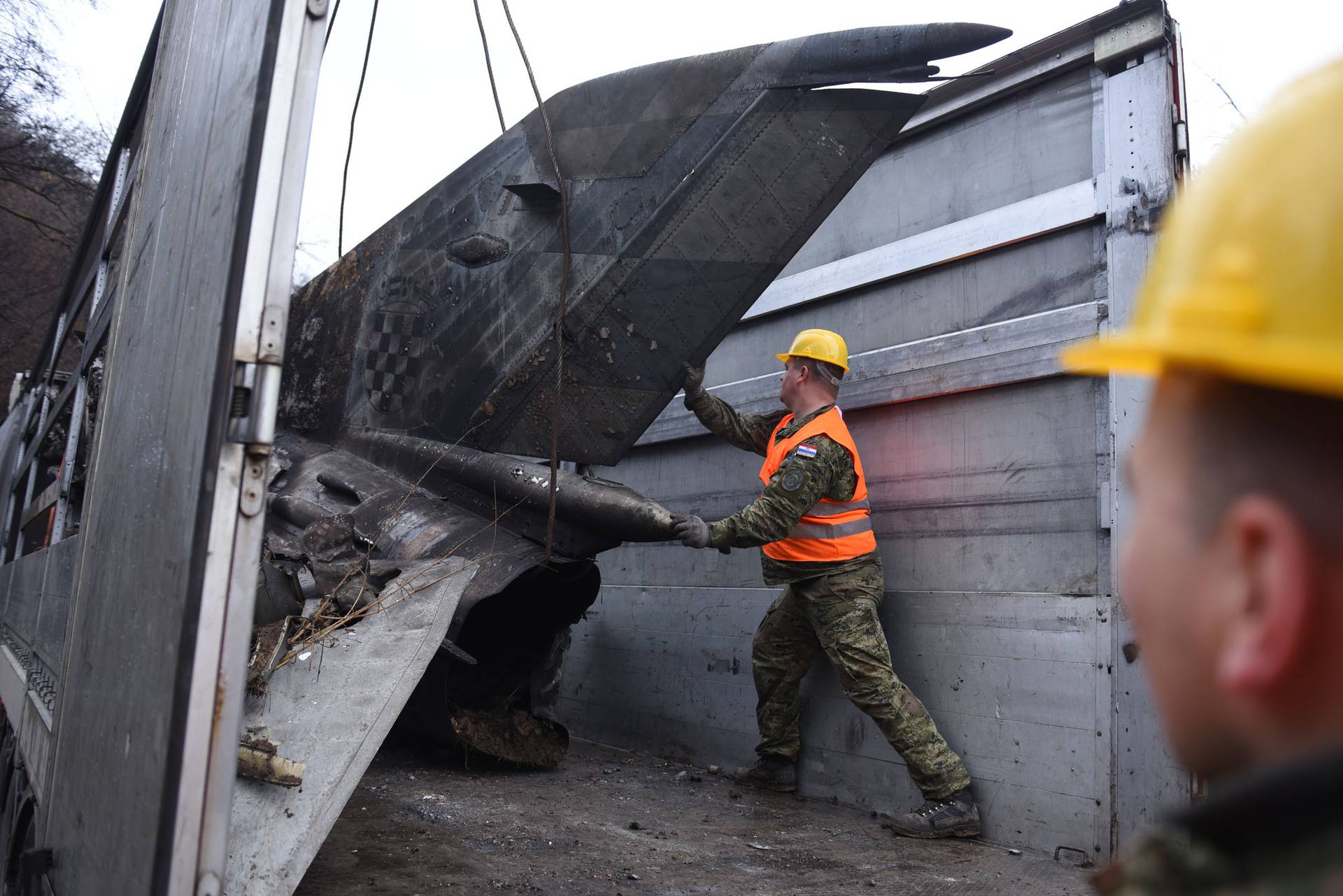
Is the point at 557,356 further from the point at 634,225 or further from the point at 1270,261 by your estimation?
the point at 1270,261

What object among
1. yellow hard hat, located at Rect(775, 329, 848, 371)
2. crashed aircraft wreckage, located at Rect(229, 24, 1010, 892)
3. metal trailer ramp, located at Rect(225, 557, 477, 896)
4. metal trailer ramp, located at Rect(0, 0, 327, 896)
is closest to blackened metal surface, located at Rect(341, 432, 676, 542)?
crashed aircraft wreckage, located at Rect(229, 24, 1010, 892)

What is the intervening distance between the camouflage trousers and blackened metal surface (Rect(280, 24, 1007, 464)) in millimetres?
967

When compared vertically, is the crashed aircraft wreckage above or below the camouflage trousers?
above

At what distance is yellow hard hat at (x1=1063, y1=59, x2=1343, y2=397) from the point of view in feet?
1.44

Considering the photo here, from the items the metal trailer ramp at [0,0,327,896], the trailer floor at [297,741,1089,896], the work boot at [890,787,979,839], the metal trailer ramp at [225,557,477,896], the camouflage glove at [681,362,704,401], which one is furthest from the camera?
the camouflage glove at [681,362,704,401]

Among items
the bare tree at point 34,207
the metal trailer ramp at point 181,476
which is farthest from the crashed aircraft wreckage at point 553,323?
the bare tree at point 34,207

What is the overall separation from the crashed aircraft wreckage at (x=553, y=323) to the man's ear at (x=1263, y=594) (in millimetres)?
2452

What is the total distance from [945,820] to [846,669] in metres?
0.57

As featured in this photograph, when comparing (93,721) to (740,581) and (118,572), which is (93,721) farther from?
(740,581)

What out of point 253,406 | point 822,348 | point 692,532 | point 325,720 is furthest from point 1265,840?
point 822,348

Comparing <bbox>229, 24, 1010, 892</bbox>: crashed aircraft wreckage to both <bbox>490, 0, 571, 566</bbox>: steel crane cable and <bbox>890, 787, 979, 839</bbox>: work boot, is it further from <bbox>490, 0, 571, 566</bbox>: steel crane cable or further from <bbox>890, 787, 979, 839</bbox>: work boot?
<bbox>890, 787, 979, 839</bbox>: work boot

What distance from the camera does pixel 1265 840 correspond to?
1.36ft

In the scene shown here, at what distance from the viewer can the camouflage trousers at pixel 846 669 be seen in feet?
10.1

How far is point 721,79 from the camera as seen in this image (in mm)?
3607
